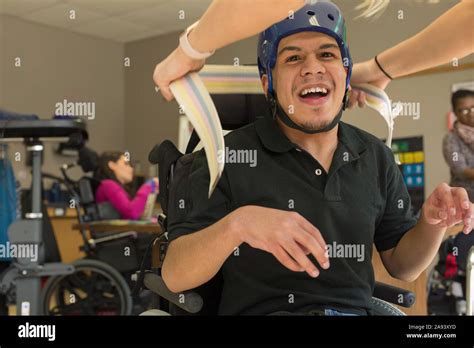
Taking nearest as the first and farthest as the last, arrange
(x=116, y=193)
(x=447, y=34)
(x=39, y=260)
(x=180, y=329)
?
1. (x=180, y=329)
2. (x=447, y=34)
3. (x=39, y=260)
4. (x=116, y=193)

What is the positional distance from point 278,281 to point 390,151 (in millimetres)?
292

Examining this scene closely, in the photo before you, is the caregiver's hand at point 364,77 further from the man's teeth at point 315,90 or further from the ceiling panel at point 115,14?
the ceiling panel at point 115,14

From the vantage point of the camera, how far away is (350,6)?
903mm

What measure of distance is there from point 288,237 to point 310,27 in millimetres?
342

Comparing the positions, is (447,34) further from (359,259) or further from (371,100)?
(359,259)

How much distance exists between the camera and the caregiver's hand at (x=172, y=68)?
81 cm

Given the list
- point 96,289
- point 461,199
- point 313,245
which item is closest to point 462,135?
point 461,199

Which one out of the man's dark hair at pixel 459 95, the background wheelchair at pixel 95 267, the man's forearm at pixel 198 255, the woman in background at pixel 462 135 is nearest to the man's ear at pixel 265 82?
the man's forearm at pixel 198 255

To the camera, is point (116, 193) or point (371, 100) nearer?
point (371, 100)

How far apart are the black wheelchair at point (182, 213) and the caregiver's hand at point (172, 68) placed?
107mm

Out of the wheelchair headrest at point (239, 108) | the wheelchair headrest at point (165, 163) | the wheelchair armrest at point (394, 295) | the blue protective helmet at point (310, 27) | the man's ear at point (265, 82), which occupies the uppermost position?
the blue protective helmet at point (310, 27)

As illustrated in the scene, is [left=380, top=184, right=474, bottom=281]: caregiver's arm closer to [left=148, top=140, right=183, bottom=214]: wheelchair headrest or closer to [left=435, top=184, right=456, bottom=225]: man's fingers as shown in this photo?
[left=435, top=184, right=456, bottom=225]: man's fingers

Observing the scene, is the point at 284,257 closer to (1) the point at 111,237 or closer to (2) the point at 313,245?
(2) the point at 313,245

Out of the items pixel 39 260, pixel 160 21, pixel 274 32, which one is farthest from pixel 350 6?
pixel 39 260
